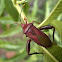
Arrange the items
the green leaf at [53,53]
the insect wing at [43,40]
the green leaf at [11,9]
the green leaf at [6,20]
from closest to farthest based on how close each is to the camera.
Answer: the green leaf at [53,53], the insect wing at [43,40], the green leaf at [11,9], the green leaf at [6,20]

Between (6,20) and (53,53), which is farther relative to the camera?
(6,20)

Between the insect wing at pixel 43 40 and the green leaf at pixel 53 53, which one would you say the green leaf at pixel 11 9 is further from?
the green leaf at pixel 53 53

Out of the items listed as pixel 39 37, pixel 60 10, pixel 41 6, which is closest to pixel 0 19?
pixel 39 37

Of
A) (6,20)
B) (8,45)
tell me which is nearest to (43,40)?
(6,20)

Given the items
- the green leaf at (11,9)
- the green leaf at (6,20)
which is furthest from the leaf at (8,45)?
the green leaf at (11,9)

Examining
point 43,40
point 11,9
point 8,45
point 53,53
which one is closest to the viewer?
point 53,53

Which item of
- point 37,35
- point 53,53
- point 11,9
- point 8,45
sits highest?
point 11,9

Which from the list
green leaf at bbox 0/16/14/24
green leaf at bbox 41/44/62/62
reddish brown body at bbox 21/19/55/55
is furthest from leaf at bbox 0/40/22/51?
green leaf at bbox 41/44/62/62

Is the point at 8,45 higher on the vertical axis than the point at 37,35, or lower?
lower

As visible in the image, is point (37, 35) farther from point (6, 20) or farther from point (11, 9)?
point (6, 20)

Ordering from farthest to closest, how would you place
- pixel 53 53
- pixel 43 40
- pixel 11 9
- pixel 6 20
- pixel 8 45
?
pixel 8 45
pixel 6 20
pixel 11 9
pixel 43 40
pixel 53 53

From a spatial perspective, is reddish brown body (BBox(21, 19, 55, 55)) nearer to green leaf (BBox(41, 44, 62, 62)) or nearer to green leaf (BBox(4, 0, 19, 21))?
green leaf (BBox(41, 44, 62, 62))
